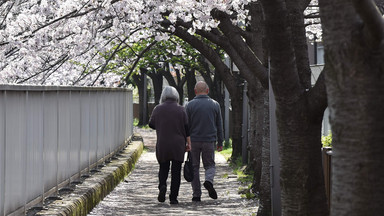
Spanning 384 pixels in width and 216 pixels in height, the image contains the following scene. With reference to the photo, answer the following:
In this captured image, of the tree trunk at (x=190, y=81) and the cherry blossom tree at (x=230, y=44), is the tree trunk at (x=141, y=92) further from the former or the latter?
the cherry blossom tree at (x=230, y=44)

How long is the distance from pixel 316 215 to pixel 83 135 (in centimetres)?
599

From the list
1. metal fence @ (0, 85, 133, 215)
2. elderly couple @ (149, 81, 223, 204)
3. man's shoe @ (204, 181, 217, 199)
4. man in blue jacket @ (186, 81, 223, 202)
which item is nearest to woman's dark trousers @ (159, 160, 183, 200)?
elderly couple @ (149, 81, 223, 204)

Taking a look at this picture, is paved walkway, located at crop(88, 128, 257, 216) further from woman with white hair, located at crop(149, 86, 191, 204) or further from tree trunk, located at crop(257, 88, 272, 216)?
tree trunk, located at crop(257, 88, 272, 216)

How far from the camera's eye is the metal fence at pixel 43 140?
7664 millimetres

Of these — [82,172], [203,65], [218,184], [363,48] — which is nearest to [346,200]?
[363,48]

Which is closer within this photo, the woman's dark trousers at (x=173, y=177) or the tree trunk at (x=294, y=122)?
the tree trunk at (x=294, y=122)

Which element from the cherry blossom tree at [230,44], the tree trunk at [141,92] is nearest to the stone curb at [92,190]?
the cherry blossom tree at [230,44]

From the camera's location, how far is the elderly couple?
1266 cm

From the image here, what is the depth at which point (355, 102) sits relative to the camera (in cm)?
491

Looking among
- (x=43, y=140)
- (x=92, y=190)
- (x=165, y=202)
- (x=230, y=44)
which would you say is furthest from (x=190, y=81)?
(x=43, y=140)

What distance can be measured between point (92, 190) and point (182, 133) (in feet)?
6.07

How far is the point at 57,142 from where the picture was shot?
10.2 meters

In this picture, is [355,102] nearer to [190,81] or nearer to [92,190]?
[92,190]

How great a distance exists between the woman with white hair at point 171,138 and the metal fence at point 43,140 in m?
1.04
